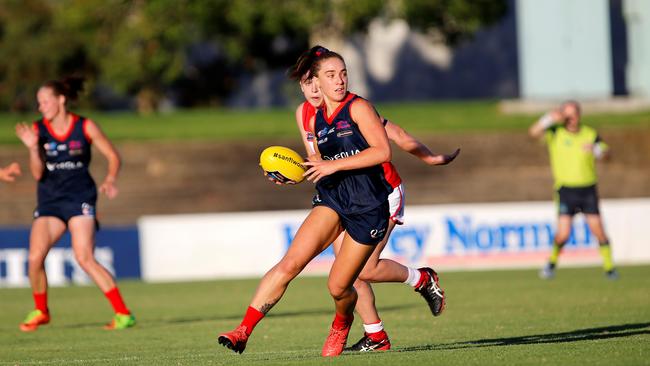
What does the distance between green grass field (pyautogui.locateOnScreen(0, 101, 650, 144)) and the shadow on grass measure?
70.6 ft

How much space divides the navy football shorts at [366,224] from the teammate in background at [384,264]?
12.4 inches

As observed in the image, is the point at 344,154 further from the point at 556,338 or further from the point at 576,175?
the point at 576,175

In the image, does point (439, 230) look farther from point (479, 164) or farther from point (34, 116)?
point (34, 116)

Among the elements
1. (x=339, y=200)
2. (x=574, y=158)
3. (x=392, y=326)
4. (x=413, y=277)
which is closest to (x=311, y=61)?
(x=339, y=200)

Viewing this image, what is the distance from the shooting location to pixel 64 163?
12.3 metres

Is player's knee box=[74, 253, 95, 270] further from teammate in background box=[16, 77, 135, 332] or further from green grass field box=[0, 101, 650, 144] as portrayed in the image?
green grass field box=[0, 101, 650, 144]

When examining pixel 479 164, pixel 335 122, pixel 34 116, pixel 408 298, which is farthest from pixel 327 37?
pixel 335 122

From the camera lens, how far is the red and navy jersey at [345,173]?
28.3ft

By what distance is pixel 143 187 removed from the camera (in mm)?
30766

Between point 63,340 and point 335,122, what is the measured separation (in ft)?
13.3

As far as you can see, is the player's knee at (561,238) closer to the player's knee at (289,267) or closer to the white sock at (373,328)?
the white sock at (373,328)

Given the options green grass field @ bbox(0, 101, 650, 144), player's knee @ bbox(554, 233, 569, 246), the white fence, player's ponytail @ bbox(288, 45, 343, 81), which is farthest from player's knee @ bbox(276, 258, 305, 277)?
green grass field @ bbox(0, 101, 650, 144)

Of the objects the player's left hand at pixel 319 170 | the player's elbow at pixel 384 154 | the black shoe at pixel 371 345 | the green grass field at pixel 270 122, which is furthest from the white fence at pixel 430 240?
the player's left hand at pixel 319 170

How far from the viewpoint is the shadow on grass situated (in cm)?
956
